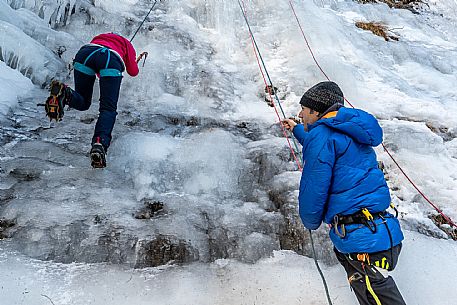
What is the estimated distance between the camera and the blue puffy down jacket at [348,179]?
2289 mm

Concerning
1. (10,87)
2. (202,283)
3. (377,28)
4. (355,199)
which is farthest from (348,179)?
(377,28)

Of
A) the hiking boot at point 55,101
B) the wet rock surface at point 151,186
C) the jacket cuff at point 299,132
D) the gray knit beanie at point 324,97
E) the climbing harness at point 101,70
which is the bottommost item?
the wet rock surface at point 151,186

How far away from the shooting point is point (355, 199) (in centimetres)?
230

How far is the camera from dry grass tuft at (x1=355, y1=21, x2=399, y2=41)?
8.81 metres

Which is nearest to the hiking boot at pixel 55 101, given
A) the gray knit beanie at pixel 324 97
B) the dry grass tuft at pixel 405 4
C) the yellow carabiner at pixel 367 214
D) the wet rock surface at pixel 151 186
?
the wet rock surface at pixel 151 186

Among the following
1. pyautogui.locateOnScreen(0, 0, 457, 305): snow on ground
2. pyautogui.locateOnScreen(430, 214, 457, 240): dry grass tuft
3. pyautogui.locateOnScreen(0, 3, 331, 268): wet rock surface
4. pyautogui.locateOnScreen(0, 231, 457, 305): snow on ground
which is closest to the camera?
pyautogui.locateOnScreen(0, 231, 457, 305): snow on ground

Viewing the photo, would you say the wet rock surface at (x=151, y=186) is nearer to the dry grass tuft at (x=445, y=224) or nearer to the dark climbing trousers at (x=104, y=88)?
the dark climbing trousers at (x=104, y=88)

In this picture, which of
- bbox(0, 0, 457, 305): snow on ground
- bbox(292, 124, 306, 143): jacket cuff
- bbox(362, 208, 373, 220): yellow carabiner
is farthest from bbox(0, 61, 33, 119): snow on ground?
bbox(362, 208, 373, 220): yellow carabiner

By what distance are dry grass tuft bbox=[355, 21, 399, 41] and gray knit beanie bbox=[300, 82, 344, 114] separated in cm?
692

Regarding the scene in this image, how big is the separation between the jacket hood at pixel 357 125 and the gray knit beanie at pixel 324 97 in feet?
0.63

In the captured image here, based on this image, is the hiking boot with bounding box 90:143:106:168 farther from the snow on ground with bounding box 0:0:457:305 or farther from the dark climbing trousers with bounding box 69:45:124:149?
the snow on ground with bounding box 0:0:457:305

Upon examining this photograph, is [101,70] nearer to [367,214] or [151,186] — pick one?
[151,186]

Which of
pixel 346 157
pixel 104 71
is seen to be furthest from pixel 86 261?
pixel 346 157

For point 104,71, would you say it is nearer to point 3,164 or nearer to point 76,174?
point 76,174
